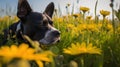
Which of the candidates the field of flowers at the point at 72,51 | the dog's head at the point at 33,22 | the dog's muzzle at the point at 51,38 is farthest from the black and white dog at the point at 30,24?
the field of flowers at the point at 72,51

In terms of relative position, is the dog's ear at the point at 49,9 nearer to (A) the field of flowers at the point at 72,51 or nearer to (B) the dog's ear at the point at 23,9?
(A) the field of flowers at the point at 72,51

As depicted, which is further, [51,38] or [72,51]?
[51,38]

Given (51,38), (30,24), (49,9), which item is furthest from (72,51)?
(49,9)

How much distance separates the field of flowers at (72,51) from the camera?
1.77 ft

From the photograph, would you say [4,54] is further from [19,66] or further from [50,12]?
[50,12]

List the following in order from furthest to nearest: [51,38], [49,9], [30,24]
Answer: [49,9]
[30,24]
[51,38]

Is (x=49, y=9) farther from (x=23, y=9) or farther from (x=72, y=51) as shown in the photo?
(x=72, y=51)

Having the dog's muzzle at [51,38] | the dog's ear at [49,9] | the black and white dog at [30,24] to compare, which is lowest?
the dog's muzzle at [51,38]

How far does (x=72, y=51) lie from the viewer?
93 cm

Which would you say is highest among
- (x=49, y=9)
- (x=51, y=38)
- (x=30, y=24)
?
(x=49, y=9)

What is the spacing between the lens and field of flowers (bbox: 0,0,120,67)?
54 centimetres

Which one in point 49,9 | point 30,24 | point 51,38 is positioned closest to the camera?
point 51,38

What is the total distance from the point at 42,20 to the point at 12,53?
340cm

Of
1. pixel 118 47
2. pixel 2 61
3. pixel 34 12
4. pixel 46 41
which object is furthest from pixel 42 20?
pixel 2 61
